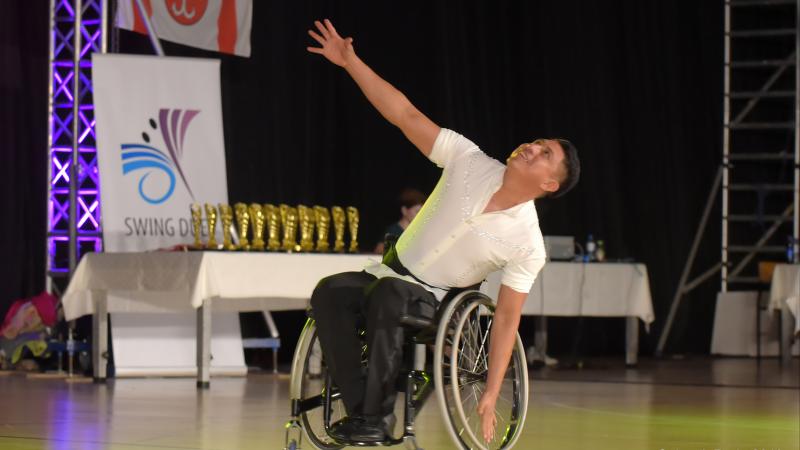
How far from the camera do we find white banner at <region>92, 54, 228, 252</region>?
6703 mm

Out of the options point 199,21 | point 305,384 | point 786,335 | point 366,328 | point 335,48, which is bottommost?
point 786,335

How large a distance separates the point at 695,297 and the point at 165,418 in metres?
6.45

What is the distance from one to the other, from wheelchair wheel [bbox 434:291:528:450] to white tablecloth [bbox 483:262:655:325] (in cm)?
448

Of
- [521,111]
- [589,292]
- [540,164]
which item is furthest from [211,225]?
[521,111]

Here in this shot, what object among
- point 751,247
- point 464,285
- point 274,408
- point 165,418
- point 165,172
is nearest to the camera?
point 464,285

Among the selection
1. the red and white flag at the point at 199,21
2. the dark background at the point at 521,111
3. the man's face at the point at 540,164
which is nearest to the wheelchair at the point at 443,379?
the man's face at the point at 540,164

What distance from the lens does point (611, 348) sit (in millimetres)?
9984

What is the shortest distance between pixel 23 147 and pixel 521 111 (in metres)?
3.89

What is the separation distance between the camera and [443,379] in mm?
3076

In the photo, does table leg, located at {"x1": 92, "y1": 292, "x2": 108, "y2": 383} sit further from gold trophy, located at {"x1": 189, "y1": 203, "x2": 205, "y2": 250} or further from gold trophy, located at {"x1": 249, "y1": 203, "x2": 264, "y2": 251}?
gold trophy, located at {"x1": 249, "y1": 203, "x2": 264, "y2": 251}

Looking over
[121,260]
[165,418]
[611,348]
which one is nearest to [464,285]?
[165,418]

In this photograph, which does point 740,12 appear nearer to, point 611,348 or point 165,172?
point 611,348

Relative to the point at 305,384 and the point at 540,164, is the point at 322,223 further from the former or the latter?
the point at 540,164

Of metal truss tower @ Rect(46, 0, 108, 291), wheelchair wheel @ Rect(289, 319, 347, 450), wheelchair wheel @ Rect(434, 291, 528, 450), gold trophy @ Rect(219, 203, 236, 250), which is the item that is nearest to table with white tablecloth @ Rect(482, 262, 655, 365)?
gold trophy @ Rect(219, 203, 236, 250)
